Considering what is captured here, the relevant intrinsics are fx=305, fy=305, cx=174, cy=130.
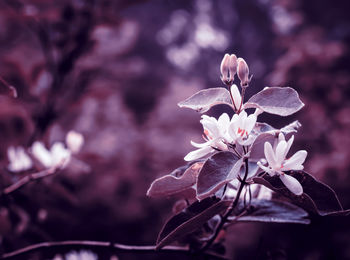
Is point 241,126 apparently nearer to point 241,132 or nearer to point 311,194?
point 241,132

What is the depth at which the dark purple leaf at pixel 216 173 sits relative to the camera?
42 centimetres

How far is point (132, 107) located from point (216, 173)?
144 inches

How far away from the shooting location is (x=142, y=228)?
2.71m

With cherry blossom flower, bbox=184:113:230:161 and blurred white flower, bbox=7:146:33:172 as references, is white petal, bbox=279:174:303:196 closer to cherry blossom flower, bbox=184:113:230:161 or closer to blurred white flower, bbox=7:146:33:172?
cherry blossom flower, bbox=184:113:230:161

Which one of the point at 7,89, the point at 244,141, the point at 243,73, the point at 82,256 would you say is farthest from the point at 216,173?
the point at 82,256

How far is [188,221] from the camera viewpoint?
436 mm

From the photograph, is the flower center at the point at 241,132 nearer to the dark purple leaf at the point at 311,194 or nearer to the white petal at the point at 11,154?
the dark purple leaf at the point at 311,194

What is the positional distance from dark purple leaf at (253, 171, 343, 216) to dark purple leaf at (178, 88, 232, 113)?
0.13 metres

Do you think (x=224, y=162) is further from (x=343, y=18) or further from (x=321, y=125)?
(x=343, y=18)

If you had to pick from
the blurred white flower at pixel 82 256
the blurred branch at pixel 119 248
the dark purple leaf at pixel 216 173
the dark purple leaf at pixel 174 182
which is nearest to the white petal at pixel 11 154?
the blurred white flower at pixel 82 256

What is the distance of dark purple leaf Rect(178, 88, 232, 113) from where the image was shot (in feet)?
1.60

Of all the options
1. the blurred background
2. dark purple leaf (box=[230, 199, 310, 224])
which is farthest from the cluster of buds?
the blurred background

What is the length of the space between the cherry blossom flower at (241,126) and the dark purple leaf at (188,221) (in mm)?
102

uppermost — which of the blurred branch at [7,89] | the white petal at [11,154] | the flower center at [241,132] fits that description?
the blurred branch at [7,89]
